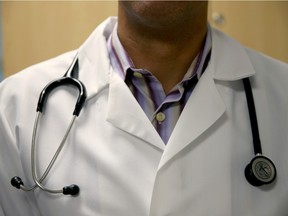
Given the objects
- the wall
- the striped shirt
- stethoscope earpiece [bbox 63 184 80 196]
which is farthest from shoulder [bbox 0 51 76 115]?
the wall

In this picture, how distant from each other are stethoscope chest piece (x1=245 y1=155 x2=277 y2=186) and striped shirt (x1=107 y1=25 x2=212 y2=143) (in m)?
0.19

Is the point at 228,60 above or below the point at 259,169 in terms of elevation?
above

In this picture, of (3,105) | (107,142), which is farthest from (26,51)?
(107,142)

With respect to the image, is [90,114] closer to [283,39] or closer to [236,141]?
[236,141]

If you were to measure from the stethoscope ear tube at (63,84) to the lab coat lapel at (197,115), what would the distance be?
225mm

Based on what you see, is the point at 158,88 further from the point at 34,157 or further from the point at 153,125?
the point at 34,157

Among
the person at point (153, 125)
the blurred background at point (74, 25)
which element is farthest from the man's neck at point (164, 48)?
the blurred background at point (74, 25)

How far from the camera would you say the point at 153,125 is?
30.1 inches

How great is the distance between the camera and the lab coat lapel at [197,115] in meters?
0.70

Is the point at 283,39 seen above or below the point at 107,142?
above

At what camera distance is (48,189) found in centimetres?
71

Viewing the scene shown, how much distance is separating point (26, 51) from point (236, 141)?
1.25 m

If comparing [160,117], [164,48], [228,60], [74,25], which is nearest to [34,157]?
[160,117]

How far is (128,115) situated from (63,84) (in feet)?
0.63
